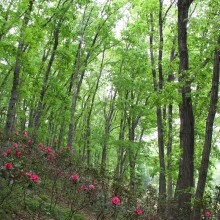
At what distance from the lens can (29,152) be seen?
863 centimetres

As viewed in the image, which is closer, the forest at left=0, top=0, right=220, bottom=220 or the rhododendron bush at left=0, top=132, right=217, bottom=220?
the rhododendron bush at left=0, top=132, right=217, bottom=220

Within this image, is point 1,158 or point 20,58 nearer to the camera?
point 1,158

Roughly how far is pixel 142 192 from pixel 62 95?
7.02 meters

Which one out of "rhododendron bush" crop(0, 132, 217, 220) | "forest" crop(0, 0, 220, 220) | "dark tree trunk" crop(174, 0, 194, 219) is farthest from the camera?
"dark tree trunk" crop(174, 0, 194, 219)

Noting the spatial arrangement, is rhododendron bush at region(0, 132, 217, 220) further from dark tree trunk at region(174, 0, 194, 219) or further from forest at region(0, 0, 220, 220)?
dark tree trunk at region(174, 0, 194, 219)

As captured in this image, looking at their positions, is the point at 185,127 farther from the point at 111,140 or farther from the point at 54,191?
the point at 111,140

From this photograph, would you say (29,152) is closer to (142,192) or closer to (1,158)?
(1,158)

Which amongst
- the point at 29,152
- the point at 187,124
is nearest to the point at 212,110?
the point at 187,124

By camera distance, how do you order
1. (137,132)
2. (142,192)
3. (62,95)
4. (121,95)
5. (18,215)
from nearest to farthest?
(18,215) → (142,192) → (62,95) → (121,95) → (137,132)

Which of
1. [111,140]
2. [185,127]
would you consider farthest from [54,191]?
[111,140]

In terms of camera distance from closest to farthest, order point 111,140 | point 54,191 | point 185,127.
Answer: point 185,127, point 54,191, point 111,140

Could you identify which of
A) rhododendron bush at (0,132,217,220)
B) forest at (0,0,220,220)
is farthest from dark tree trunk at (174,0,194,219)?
rhododendron bush at (0,132,217,220)

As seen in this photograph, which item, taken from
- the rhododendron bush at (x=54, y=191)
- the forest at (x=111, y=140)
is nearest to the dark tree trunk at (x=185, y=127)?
the forest at (x=111, y=140)

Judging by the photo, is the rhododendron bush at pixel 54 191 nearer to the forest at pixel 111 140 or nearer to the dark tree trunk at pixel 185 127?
the forest at pixel 111 140
